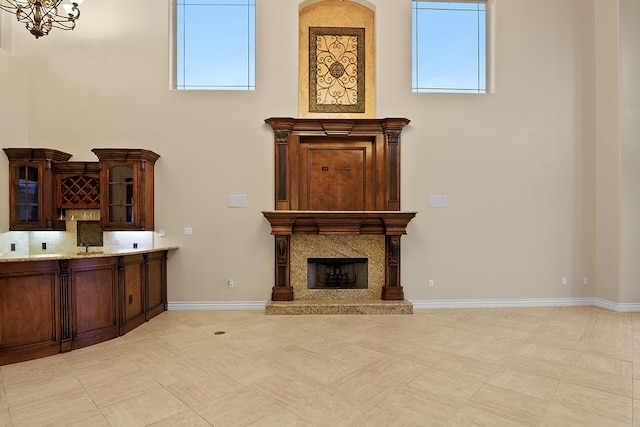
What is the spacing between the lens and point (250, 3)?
208 inches

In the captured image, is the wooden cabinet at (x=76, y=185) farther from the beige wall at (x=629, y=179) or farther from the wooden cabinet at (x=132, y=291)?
the beige wall at (x=629, y=179)

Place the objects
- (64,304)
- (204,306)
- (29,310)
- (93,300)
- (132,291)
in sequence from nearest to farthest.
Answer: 1. (29,310)
2. (64,304)
3. (93,300)
4. (132,291)
5. (204,306)

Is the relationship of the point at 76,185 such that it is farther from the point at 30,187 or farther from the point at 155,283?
the point at 155,283

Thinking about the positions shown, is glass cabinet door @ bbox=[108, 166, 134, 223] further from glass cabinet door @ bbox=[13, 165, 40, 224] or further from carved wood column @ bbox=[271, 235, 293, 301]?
carved wood column @ bbox=[271, 235, 293, 301]

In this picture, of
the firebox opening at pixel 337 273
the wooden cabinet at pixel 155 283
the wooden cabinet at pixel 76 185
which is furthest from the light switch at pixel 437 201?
the wooden cabinet at pixel 76 185

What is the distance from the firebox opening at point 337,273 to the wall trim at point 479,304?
844mm

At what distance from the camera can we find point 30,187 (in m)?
4.67

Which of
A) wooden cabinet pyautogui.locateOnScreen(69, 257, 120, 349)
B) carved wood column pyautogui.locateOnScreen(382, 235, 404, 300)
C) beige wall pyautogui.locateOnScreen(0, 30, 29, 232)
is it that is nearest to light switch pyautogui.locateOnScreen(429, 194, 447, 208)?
carved wood column pyautogui.locateOnScreen(382, 235, 404, 300)

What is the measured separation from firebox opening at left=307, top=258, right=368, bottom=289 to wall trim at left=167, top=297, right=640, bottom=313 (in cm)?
84

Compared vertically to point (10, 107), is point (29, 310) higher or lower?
lower

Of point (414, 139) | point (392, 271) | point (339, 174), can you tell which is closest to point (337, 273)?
point (392, 271)

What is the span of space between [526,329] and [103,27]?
7.43 meters

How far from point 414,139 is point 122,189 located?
4443mm

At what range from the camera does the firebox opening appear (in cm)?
515
